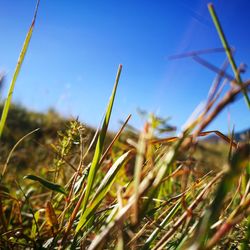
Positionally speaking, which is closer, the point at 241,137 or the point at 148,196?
the point at 148,196

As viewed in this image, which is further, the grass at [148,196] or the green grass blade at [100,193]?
the green grass blade at [100,193]

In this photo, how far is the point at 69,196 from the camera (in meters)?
0.74

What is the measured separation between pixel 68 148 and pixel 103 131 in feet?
0.56

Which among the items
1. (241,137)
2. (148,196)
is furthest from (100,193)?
(241,137)

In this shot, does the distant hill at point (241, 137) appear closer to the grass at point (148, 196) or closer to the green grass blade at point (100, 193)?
the grass at point (148, 196)

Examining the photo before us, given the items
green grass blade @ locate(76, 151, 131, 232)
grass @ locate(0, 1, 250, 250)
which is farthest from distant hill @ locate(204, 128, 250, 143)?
green grass blade @ locate(76, 151, 131, 232)

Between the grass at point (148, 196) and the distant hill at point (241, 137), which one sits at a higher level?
the distant hill at point (241, 137)

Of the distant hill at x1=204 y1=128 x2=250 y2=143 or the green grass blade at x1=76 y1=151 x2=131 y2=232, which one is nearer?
the distant hill at x1=204 y1=128 x2=250 y2=143

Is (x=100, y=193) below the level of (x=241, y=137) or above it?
below

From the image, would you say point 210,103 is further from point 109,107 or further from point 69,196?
point 69,196

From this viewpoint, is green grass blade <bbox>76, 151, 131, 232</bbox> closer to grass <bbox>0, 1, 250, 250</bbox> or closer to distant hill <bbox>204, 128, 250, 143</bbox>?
grass <bbox>0, 1, 250, 250</bbox>

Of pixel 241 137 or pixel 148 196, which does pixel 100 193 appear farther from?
pixel 241 137

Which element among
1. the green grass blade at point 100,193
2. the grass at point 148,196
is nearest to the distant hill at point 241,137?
the grass at point 148,196

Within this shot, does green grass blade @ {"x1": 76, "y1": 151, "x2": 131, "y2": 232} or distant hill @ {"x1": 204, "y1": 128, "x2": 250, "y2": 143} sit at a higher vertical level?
distant hill @ {"x1": 204, "y1": 128, "x2": 250, "y2": 143}
